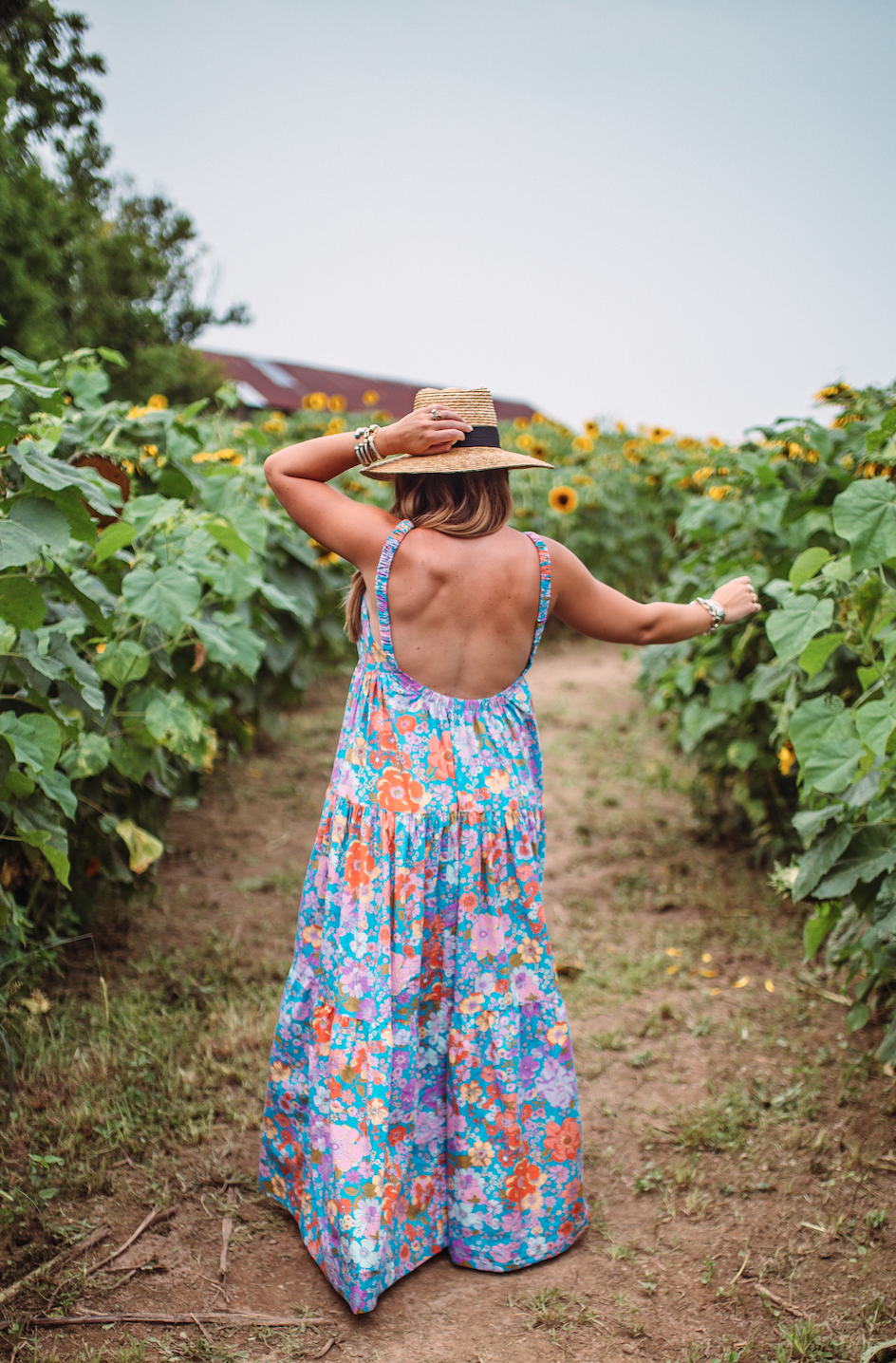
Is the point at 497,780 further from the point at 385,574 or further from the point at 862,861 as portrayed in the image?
the point at 862,861

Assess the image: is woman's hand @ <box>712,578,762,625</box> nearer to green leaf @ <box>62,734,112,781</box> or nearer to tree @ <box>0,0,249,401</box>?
green leaf @ <box>62,734,112,781</box>

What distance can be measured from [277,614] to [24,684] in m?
2.31

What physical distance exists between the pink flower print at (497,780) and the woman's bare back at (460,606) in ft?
0.50

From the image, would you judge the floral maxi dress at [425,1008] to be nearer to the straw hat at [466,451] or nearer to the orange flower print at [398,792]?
the orange flower print at [398,792]

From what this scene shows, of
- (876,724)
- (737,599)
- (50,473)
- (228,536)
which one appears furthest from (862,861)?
(50,473)

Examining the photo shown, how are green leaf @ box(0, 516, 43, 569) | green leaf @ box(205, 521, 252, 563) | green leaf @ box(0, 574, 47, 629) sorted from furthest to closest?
green leaf @ box(205, 521, 252, 563)
green leaf @ box(0, 574, 47, 629)
green leaf @ box(0, 516, 43, 569)

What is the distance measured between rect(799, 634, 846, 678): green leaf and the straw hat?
0.78 metres

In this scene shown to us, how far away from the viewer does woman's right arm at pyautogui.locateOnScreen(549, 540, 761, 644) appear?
209 centimetres

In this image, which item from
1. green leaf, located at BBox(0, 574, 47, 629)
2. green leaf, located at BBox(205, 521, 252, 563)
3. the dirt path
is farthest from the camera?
green leaf, located at BBox(205, 521, 252, 563)

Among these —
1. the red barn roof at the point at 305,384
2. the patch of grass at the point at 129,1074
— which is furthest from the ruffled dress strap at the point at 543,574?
the red barn roof at the point at 305,384

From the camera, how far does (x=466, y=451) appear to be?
1.96m

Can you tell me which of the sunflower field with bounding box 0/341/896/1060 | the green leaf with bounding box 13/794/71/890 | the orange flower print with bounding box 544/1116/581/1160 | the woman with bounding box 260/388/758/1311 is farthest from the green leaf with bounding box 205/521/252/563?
the orange flower print with bounding box 544/1116/581/1160

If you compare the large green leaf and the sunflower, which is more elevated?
the sunflower

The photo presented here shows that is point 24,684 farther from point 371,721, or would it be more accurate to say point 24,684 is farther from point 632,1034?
point 632,1034
